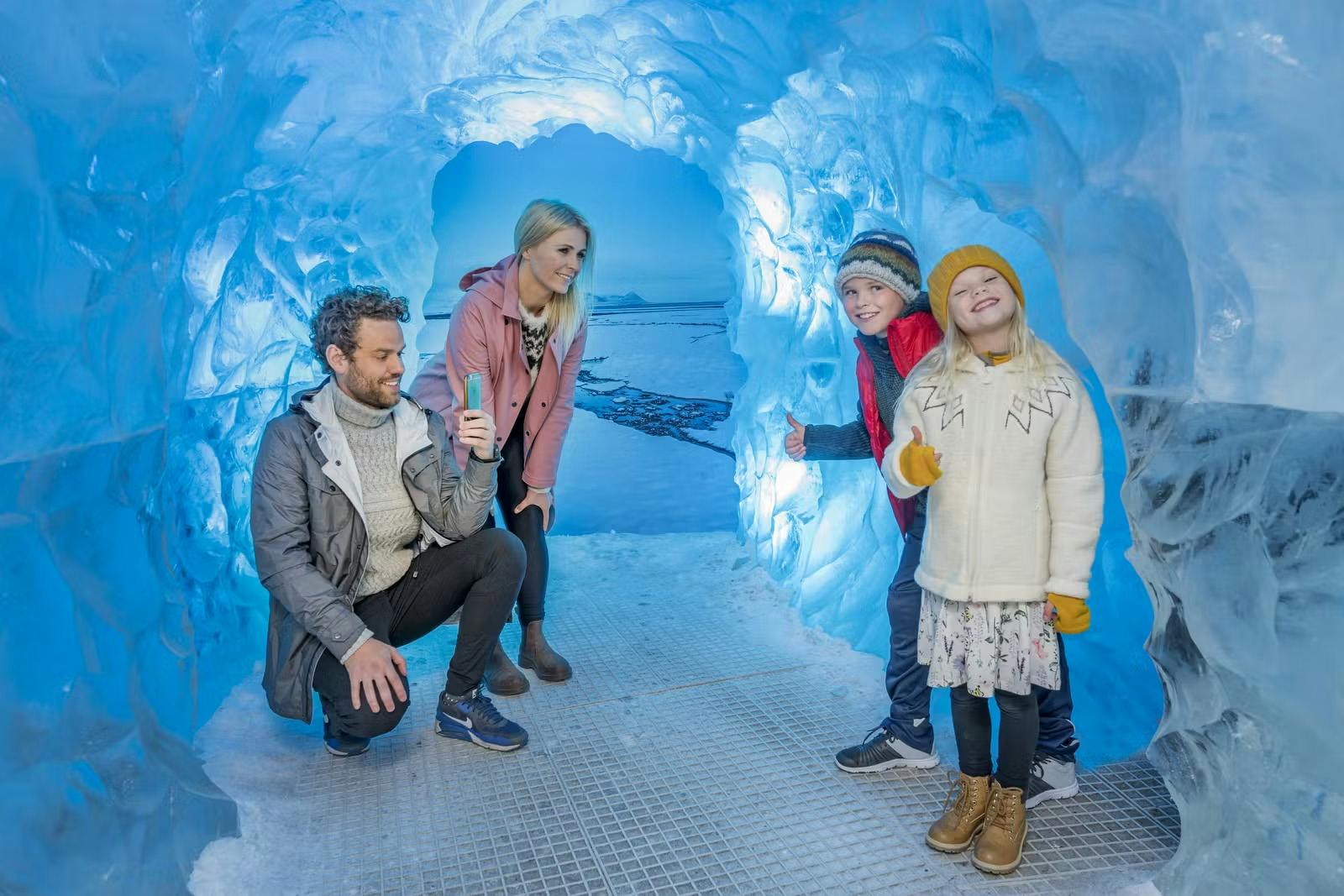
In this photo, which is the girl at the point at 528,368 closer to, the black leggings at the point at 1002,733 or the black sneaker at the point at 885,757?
the black sneaker at the point at 885,757

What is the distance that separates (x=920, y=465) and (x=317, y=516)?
4.68ft

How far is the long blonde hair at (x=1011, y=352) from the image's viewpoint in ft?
6.19

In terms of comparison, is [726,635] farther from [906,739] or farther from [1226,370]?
[1226,370]

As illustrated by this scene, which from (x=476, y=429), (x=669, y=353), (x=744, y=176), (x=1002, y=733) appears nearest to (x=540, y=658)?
(x=476, y=429)

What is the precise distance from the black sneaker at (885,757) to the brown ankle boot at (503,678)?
40.0 inches

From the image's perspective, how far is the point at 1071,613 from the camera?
5.93 ft

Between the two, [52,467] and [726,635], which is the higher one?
[52,467]

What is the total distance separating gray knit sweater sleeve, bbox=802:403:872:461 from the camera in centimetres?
257

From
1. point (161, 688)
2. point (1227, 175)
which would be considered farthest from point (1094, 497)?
point (161, 688)

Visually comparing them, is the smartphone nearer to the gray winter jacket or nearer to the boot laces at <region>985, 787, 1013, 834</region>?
the gray winter jacket

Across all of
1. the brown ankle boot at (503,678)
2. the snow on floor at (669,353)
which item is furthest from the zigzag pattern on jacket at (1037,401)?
the snow on floor at (669,353)

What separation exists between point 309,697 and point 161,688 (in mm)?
346

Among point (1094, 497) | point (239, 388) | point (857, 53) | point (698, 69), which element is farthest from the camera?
point (698, 69)

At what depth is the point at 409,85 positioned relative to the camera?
3523mm
